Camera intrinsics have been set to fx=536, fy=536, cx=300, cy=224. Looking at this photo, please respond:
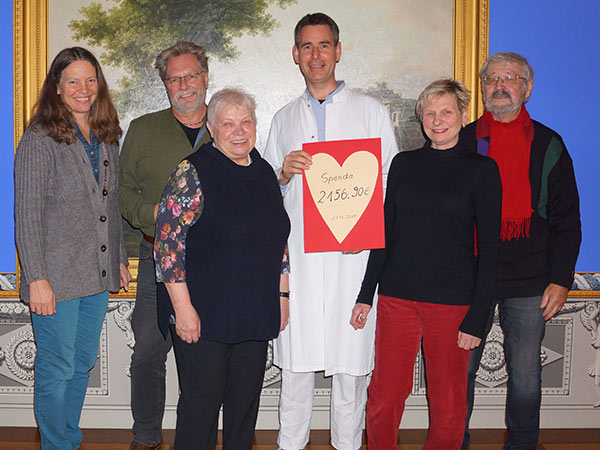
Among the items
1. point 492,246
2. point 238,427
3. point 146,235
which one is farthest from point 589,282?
point 146,235

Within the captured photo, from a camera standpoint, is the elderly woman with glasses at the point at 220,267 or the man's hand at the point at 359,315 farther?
the man's hand at the point at 359,315

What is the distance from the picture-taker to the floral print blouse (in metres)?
1.87

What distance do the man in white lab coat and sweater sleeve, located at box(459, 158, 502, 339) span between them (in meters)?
0.53

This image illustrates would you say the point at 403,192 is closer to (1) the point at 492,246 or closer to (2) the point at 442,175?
(2) the point at 442,175

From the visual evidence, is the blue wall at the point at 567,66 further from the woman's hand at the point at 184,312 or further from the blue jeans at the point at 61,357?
the blue jeans at the point at 61,357

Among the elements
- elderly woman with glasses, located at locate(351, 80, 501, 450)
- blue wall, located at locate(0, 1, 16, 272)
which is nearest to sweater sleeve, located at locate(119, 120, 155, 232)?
blue wall, located at locate(0, 1, 16, 272)

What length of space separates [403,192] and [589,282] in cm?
162

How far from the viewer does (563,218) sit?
94.0 inches

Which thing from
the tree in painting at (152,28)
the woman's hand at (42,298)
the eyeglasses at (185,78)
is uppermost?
the tree in painting at (152,28)

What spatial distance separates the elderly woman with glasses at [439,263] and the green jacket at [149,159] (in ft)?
3.31

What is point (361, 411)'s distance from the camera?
2600 mm

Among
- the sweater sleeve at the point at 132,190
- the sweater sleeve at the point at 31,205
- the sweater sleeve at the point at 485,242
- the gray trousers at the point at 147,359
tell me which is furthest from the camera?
the gray trousers at the point at 147,359

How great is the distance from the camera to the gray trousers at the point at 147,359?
103 inches

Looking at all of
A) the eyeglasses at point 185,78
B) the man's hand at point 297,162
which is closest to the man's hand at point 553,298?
the man's hand at point 297,162
